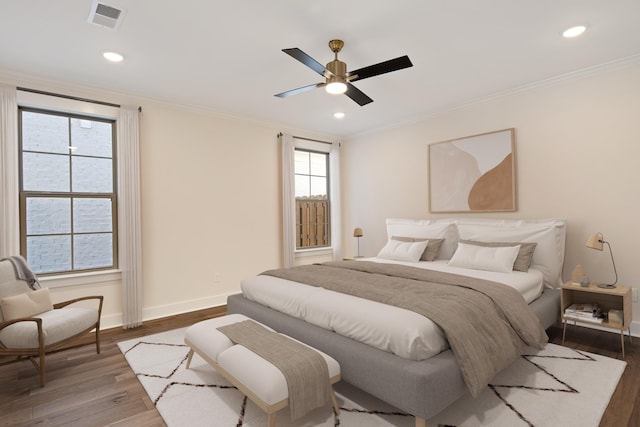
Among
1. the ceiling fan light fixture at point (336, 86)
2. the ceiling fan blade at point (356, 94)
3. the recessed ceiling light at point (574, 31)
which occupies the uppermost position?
the recessed ceiling light at point (574, 31)

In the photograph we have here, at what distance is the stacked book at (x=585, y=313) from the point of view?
3.01 m

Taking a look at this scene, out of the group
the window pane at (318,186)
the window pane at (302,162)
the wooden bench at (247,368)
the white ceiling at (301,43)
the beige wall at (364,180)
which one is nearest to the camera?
the wooden bench at (247,368)

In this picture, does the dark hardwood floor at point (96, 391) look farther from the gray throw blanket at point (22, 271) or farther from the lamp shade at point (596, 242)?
the lamp shade at point (596, 242)

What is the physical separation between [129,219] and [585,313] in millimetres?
4692

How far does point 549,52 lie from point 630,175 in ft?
4.60

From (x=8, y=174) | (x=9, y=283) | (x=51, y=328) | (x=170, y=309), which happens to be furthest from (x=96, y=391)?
(x=8, y=174)

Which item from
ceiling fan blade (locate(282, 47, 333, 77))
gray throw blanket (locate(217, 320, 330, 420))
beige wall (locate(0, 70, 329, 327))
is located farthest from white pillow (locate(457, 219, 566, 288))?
beige wall (locate(0, 70, 329, 327))

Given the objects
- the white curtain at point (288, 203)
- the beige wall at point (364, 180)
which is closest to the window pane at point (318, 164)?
the beige wall at point (364, 180)

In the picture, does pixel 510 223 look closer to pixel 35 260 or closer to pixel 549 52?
pixel 549 52

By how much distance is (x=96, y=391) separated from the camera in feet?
7.98

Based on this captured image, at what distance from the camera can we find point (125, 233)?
150 inches

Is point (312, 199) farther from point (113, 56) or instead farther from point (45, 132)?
point (45, 132)

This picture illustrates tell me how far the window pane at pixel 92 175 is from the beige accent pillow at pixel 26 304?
1290 millimetres

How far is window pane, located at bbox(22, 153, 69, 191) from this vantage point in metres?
3.45
